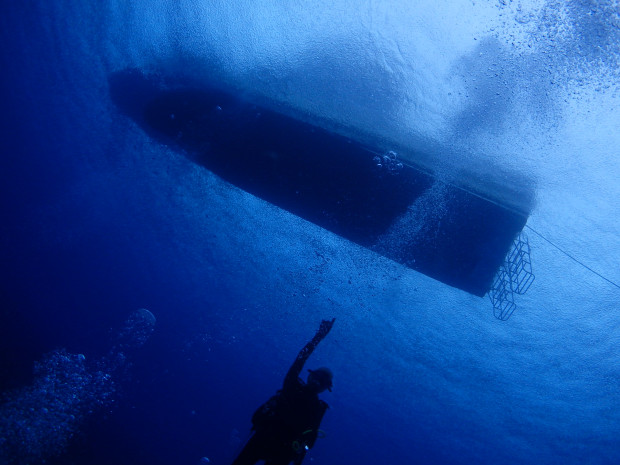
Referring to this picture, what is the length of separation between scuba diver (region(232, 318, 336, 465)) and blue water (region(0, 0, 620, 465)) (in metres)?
0.31

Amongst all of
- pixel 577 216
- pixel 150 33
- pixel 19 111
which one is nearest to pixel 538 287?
pixel 577 216

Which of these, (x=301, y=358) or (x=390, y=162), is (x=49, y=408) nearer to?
(x=390, y=162)

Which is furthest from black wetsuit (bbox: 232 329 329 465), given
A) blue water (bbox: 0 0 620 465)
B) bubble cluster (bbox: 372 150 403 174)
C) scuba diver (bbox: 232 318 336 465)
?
A: bubble cluster (bbox: 372 150 403 174)

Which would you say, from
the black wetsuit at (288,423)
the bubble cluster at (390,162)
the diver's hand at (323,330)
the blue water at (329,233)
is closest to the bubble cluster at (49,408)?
the blue water at (329,233)

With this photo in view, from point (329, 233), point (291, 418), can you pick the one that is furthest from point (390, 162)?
point (329, 233)

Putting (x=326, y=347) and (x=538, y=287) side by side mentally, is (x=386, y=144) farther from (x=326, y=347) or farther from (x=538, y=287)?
(x=326, y=347)

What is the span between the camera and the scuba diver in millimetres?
4020

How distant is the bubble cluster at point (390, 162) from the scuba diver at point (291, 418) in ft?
17.1

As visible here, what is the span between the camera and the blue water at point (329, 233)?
7.82 metres

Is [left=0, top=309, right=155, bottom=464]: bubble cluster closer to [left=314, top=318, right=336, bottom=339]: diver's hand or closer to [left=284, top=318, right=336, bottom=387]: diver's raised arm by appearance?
[left=284, top=318, right=336, bottom=387]: diver's raised arm

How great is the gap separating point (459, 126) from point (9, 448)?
82.6ft

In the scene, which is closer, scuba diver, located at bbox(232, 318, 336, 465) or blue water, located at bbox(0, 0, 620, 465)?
scuba diver, located at bbox(232, 318, 336, 465)

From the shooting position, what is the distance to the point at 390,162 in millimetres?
8312

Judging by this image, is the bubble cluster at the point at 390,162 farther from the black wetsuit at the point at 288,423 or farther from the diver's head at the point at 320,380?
the diver's head at the point at 320,380
